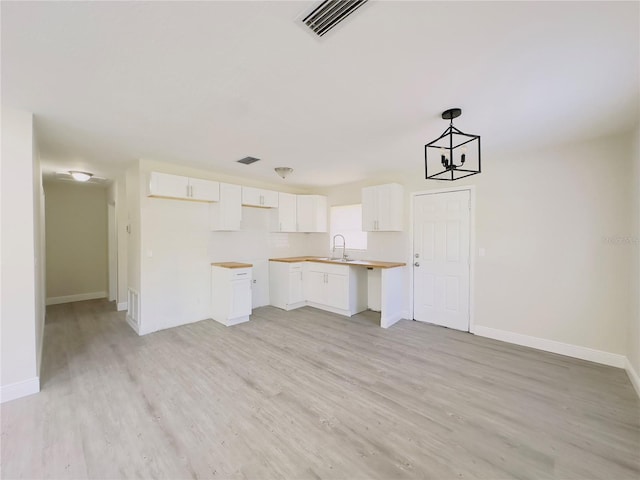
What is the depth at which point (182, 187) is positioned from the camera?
4094 mm

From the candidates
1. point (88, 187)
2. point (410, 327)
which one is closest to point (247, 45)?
point (410, 327)

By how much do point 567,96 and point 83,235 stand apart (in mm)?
8659

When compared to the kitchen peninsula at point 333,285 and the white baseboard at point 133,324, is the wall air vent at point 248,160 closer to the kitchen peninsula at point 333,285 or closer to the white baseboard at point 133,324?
the kitchen peninsula at point 333,285

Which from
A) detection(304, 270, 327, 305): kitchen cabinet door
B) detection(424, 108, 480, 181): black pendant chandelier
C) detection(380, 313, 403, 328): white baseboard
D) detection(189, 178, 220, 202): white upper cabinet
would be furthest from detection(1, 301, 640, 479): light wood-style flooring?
detection(189, 178, 220, 202): white upper cabinet

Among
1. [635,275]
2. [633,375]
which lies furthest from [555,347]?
[635,275]

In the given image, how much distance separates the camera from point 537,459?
1743 millimetres

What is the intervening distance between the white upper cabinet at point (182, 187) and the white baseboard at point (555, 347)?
184 inches

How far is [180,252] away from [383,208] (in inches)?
139

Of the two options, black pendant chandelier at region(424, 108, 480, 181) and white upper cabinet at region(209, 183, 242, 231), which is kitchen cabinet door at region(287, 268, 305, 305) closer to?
white upper cabinet at region(209, 183, 242, 231)

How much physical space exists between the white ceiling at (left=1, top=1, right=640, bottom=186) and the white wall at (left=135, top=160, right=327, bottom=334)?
4.15 ft

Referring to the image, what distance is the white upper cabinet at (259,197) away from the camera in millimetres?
4918

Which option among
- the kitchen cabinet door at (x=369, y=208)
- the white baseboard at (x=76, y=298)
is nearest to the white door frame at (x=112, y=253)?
the white baseboard at (x=76, y=298)

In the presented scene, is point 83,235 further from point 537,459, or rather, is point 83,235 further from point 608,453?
point 608,453

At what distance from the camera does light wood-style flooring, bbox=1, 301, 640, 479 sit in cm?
170
